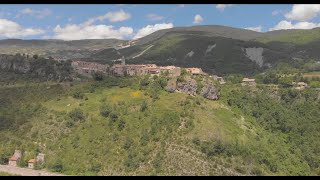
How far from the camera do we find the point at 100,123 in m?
31.6

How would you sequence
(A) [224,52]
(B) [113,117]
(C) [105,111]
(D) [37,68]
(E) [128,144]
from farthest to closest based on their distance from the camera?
(A) [224,52] < (D) [37,68] < (C) [105,111] < (B) [113,117] < (E) [128,144]

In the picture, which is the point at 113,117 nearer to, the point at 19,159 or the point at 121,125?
the point at 121,125

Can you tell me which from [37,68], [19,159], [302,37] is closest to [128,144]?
[19,159]

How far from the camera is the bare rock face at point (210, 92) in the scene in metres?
36.2

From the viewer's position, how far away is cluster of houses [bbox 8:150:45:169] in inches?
1157

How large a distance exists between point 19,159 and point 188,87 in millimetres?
13557

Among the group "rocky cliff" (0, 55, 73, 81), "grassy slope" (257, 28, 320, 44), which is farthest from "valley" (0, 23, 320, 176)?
"grassy slope" (257, 28, 320, 44)

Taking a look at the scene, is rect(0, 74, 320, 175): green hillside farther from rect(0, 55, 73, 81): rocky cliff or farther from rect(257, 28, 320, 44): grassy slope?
rect(257, 28, 320, 44): grassy slope

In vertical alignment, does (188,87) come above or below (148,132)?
above

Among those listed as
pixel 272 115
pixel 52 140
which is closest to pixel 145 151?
pixel 52 140

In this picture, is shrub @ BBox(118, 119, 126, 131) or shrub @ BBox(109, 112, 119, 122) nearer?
shrub @ BBox(118, 119, 126, 131)

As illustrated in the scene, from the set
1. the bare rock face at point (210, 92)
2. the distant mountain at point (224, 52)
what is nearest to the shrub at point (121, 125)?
the bare rock face at point (210, 92)

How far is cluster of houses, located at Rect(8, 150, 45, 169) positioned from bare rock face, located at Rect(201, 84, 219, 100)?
1340 centimetres

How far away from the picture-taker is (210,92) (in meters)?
Answer: 36.6
